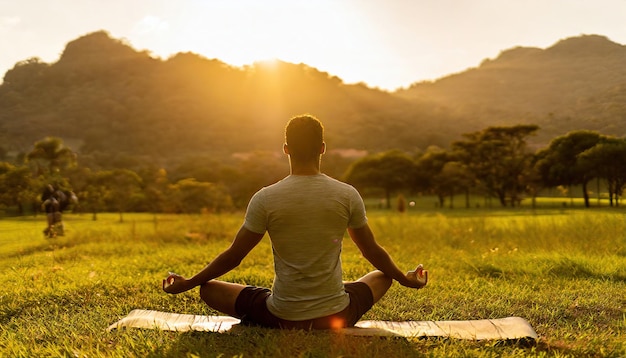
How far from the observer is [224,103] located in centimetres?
11800

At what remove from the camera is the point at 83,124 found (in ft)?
317

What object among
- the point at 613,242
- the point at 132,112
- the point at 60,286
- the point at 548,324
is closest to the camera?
the point at 548,324

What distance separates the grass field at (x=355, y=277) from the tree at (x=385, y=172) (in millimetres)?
56700

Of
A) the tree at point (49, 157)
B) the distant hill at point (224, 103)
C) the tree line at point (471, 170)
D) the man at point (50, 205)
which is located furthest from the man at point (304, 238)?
the distant hill at point (224, 103)

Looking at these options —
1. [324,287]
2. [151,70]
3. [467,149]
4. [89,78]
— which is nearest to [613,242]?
[324,287]

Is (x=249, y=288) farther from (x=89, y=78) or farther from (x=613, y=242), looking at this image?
(x=89, y=78)

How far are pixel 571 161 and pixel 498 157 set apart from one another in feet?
124

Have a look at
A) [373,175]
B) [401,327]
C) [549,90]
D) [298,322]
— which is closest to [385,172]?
[373,175]

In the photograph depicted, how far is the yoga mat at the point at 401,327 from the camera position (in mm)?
3871

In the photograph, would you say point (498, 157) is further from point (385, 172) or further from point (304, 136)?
point (304, 136)

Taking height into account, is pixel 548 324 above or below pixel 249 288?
below

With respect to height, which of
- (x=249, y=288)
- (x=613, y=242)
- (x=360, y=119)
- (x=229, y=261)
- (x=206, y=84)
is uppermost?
(x=206, y=84)

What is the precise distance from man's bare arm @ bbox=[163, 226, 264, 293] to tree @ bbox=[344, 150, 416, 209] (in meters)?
65.1

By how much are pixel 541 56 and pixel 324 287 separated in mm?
79257
